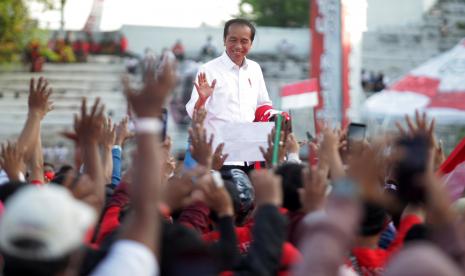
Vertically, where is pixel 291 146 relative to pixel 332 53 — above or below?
above

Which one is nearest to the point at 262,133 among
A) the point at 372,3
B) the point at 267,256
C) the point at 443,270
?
the point at 267,256

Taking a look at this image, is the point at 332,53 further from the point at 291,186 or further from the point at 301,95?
the point at 291,186

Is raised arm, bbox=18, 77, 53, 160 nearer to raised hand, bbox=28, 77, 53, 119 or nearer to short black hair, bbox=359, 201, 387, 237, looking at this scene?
raised hand, bbox=28, 77, 53, 119

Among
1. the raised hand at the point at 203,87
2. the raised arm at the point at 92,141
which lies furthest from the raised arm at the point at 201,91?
the raised arm at the point at 92,141

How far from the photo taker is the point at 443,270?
3.07m

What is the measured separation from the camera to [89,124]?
14.3 feet

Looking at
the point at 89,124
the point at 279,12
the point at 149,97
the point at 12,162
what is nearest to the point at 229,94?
the point at 12,162

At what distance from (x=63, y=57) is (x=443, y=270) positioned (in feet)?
107

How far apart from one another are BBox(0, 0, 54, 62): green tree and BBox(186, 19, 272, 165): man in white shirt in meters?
21.4

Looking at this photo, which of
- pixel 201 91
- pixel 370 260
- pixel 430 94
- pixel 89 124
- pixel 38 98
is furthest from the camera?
pixel 430 94

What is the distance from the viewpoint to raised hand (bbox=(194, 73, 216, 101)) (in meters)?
7.33

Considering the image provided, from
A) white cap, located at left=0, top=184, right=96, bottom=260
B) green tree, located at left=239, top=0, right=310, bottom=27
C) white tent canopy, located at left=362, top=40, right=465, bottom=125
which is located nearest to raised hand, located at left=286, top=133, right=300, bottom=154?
white cap, located at left=0, top=184, right=96, bottom=260

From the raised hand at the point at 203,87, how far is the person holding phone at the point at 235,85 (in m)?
0.44

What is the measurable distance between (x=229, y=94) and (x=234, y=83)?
10 cm
